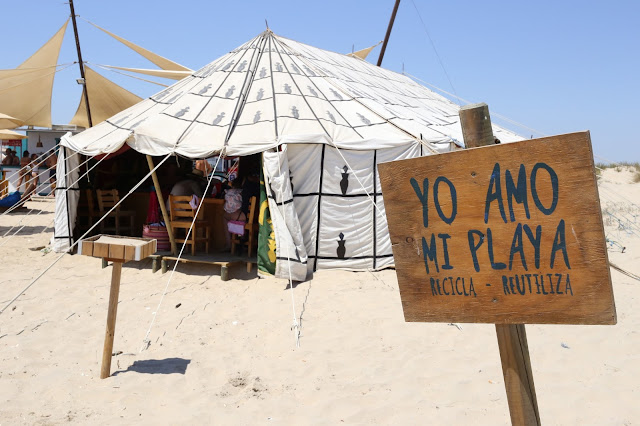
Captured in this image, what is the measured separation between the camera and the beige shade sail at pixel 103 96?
1189 cm

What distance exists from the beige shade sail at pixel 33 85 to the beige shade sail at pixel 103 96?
0.81 m

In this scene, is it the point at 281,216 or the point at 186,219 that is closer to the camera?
the point at 281,216

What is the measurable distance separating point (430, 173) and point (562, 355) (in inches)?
105

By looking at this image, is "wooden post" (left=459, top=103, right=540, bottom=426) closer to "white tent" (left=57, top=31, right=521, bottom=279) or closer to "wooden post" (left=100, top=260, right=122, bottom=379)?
"wooden post" (left=100, top=260, right=122, bottom=379)

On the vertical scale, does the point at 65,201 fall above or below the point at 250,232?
above

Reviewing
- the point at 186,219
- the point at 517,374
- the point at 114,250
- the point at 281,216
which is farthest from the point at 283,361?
the point at 186,219

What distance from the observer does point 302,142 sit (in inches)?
216

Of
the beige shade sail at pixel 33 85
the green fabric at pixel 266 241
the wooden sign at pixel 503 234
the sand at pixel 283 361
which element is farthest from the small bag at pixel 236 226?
the beige shade sail at pixel 33 85

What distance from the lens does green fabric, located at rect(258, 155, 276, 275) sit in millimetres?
5484

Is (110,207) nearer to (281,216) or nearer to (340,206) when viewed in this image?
(281,216)

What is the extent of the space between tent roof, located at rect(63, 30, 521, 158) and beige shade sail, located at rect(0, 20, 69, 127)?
5272mm

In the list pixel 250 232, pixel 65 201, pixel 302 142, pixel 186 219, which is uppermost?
pixel 302 142

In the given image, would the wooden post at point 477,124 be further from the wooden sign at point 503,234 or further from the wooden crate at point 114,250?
the wooden crate at point 114,250

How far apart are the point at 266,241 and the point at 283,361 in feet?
6.83
